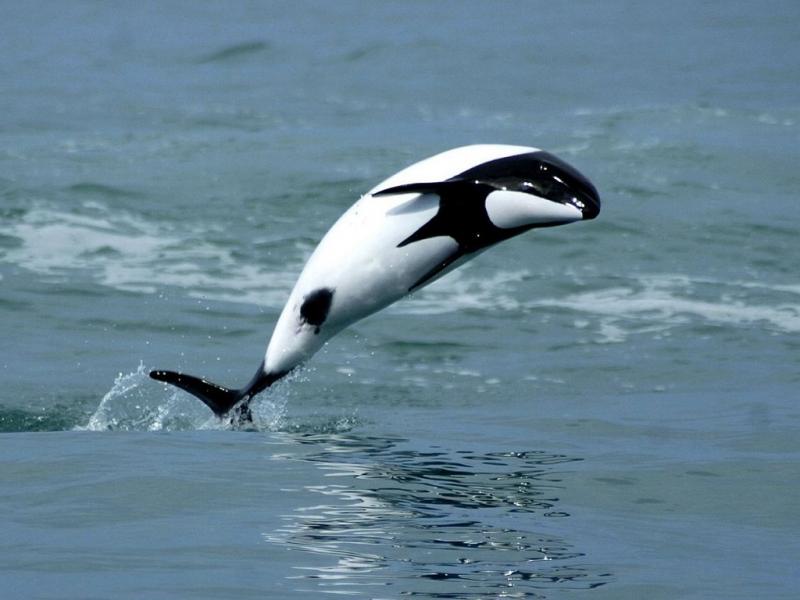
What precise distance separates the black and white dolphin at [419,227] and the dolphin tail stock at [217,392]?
0.05 feet

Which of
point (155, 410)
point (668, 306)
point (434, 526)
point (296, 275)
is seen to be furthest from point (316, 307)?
point (296, 275)

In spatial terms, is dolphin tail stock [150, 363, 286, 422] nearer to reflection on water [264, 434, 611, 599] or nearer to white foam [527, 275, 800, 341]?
reflection on water [264, 434, 611, 599]

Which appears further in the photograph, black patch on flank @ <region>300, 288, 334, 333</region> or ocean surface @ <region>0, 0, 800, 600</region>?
black patch on flank @ <region>300, 288, 334, 333</region>

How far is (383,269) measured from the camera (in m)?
9.85

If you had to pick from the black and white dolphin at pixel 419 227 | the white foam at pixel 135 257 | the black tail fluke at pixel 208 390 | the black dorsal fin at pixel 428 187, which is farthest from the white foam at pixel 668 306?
the black dorsal fin at pixel 428 187

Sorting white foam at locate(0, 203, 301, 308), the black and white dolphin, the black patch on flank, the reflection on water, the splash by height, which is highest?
white foam at locate(0, 203, 301, 308)

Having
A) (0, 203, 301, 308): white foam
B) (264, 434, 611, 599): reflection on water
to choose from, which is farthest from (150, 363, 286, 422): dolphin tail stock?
(0, 203, 301, 308): white foam

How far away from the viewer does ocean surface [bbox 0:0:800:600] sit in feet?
23.6

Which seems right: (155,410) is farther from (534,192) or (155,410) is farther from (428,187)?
(534,192)

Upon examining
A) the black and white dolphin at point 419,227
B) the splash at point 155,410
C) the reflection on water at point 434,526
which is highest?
the black and white dolphin at point 419,227

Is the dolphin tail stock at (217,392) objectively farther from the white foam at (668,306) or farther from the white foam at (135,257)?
the white foam at (135,257)

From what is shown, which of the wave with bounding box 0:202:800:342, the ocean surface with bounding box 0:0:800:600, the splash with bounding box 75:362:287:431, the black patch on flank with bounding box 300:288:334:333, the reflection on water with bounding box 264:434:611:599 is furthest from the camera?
the wave with bounding box 0:202:800:342

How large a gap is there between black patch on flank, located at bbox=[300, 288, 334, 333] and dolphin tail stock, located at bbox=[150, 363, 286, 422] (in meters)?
0.49

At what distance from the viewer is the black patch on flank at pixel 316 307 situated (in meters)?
9.98
